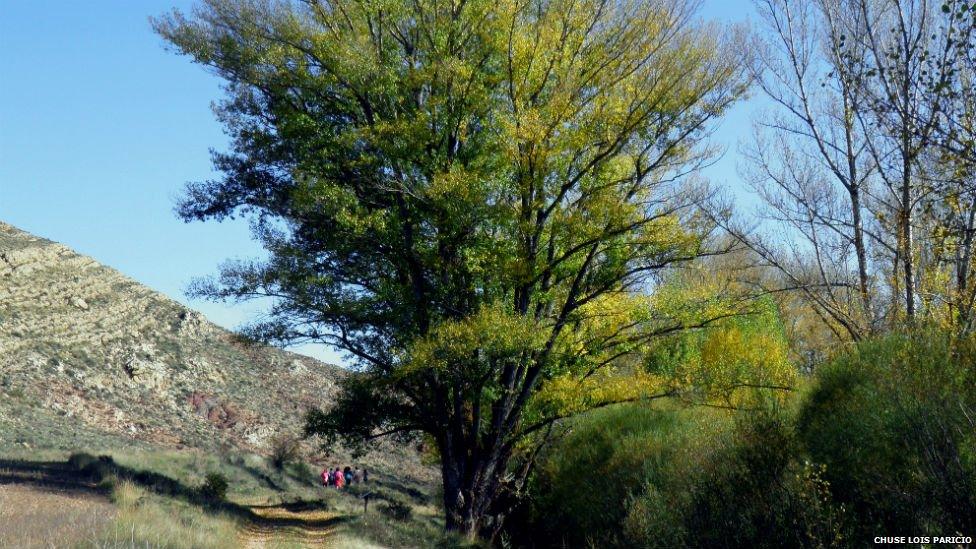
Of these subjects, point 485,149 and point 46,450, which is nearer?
point 485,149

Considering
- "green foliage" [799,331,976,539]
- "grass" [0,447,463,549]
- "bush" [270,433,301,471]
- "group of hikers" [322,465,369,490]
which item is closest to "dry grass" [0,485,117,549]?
"grass" [0,447,463,549]

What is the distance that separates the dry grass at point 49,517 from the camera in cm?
954

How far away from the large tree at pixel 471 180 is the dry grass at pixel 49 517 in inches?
206

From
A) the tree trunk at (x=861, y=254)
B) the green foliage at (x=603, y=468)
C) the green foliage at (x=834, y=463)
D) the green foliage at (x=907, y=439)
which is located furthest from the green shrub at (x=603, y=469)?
the tree trunk at (x=861, y=254)

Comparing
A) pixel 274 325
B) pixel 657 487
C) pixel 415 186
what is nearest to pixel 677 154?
pixel 415 186

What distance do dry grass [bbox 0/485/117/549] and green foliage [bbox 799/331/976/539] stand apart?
930cm

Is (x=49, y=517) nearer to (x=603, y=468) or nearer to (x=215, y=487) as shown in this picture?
(x=603, y=468)

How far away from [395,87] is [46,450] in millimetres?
21557

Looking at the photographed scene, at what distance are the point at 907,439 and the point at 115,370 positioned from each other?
146ft

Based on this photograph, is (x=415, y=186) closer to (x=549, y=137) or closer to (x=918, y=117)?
(x=549, y=137)

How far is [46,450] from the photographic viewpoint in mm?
31141

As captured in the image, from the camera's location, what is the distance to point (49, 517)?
38.0 feet

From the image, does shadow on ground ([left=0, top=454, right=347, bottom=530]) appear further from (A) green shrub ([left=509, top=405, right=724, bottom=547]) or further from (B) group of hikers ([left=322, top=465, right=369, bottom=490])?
(B) group of hikers ([left=322, top=465, right=369, bottom=490])

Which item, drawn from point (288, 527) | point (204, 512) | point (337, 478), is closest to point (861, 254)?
point (288, 527)
